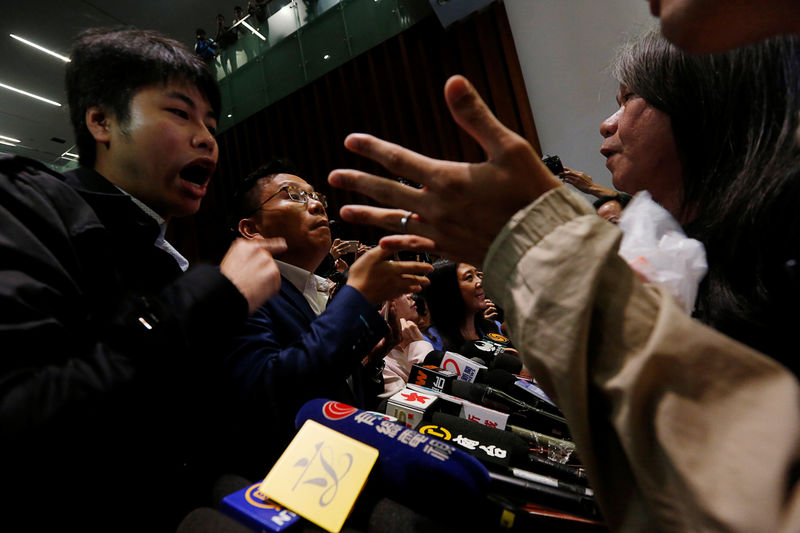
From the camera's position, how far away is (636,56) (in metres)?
1.14

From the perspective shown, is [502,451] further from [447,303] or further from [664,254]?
[447,303]

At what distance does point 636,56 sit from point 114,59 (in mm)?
1551

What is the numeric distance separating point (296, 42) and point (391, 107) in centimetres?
186

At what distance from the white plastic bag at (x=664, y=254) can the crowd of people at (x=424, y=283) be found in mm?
62

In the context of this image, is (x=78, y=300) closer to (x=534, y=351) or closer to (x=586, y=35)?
(x=534, y=351)

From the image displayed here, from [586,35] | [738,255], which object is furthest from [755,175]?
[586,35]

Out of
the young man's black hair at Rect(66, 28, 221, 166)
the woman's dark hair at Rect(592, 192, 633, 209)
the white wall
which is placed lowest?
the woman's dark hair at Rect(592, 192, 633, 209)

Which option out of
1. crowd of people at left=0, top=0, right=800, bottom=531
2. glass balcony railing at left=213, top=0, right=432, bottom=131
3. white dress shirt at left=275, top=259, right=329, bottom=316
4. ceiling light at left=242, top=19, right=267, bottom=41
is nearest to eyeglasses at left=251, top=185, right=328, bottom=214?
white dress shirt at left=275, top=259, right=329, bottom=316

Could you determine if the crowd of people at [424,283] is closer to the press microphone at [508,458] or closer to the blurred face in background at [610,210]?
the press microphone at [508,458]

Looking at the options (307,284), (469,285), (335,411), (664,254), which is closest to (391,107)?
(469,285)

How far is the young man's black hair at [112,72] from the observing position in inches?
44.4

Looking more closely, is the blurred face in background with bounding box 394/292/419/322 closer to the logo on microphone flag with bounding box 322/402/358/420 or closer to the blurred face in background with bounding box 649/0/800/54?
the logo on microphone flag with bounding box 322/402/358/420

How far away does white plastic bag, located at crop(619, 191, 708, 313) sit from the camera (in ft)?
2.10

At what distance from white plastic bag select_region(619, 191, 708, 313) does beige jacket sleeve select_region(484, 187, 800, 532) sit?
7.6 inches
